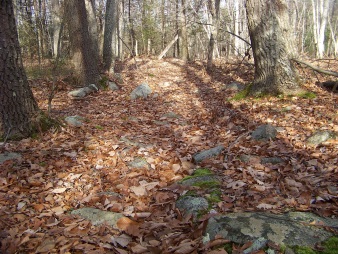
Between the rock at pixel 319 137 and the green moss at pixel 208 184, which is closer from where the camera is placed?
the green moss at pixel 208 184

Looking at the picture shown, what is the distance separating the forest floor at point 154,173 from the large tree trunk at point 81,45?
2630 mm

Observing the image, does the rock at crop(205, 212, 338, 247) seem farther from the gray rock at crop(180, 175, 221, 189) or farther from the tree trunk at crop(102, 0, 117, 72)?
the tree trunk at crop(102, 0, 117, 72)

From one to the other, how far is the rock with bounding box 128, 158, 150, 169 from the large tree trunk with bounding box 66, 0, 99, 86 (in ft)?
20.1

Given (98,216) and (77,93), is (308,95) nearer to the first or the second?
(98,216)

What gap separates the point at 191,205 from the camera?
3.14 meters

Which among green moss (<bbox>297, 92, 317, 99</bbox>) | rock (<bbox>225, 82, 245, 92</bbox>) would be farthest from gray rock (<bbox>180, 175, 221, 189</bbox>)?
rock (<bbox>225, 82, 245, 92</bbox>)

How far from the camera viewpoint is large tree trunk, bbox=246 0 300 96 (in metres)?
6.70

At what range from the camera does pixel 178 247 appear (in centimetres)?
239

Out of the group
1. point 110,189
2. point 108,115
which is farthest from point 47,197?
point 108,115

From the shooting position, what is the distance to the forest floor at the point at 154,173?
2.75 metres

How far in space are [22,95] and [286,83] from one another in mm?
5731

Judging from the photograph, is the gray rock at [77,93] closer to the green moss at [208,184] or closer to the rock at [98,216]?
the rock at [98,216]

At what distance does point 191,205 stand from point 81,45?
26.6 feet

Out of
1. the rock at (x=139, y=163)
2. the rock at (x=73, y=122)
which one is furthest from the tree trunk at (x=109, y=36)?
the rock at (x=139, y=163)
